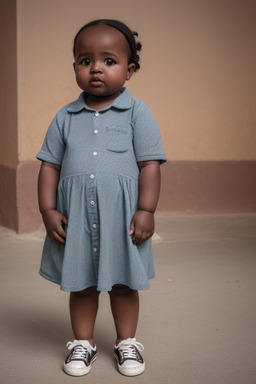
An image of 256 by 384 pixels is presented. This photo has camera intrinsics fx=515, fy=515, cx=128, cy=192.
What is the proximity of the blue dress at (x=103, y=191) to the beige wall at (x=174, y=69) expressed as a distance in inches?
89.1

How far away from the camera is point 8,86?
4.12 metres

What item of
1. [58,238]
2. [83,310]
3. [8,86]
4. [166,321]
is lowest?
[166,321]

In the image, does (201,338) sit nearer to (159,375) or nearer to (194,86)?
(159,375)

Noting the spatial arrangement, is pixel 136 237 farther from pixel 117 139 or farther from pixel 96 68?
pixel 96 68

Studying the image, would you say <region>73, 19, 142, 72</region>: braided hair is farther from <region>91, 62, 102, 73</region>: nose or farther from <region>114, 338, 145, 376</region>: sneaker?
<region>114, 338, 145, 376</region>: sneaker

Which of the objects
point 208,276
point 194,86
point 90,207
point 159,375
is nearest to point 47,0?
point 194,86

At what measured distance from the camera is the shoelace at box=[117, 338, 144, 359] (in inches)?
74.6

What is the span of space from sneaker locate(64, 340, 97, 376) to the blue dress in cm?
26

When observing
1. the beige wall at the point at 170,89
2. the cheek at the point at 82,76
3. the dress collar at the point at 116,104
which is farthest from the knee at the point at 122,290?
the beige wall at the point at 170,89

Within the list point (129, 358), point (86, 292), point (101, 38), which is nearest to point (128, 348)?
point (129, 358)

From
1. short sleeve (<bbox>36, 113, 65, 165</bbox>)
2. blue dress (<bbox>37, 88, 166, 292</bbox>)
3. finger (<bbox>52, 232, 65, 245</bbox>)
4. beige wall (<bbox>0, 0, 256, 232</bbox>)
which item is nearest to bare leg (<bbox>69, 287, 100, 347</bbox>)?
blue dress (<bbox>37, 88, 166, 292</bbox>)

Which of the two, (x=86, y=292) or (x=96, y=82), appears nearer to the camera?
(x=96, y=82)

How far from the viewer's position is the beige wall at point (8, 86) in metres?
3.98

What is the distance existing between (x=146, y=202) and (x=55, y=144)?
407 millimetres
